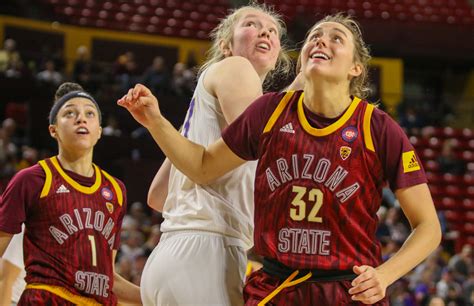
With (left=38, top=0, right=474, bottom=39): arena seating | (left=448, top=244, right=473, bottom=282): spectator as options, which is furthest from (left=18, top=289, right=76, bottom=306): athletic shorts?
(left=38, top=0, right=474, bottom=39): arena seating

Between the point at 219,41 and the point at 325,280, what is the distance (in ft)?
4.57

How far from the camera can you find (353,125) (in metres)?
3.28

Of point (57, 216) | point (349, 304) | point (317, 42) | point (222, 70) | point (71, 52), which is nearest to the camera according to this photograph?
point (349, 304)

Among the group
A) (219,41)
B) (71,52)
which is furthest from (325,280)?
(71,52)

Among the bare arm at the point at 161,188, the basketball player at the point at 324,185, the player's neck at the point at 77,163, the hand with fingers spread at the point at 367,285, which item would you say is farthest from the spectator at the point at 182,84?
the hand with fingers spread at the point at 367,285

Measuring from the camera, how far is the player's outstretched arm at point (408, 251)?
2984 mm

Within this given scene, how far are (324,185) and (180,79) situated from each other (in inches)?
514

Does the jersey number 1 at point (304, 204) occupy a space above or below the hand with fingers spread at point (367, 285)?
above

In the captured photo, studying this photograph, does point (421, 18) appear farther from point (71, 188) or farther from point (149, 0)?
point (71, 188)

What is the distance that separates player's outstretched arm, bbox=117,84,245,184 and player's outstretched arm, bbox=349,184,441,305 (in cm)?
67

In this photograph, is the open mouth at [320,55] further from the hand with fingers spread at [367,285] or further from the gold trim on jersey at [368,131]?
the hand with fingers spread at [367,285]

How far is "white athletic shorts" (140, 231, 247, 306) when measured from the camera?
3.56 meters

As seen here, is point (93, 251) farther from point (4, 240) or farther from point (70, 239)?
point (4, 240)

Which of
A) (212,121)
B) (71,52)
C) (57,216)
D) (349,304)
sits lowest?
(71,52)
